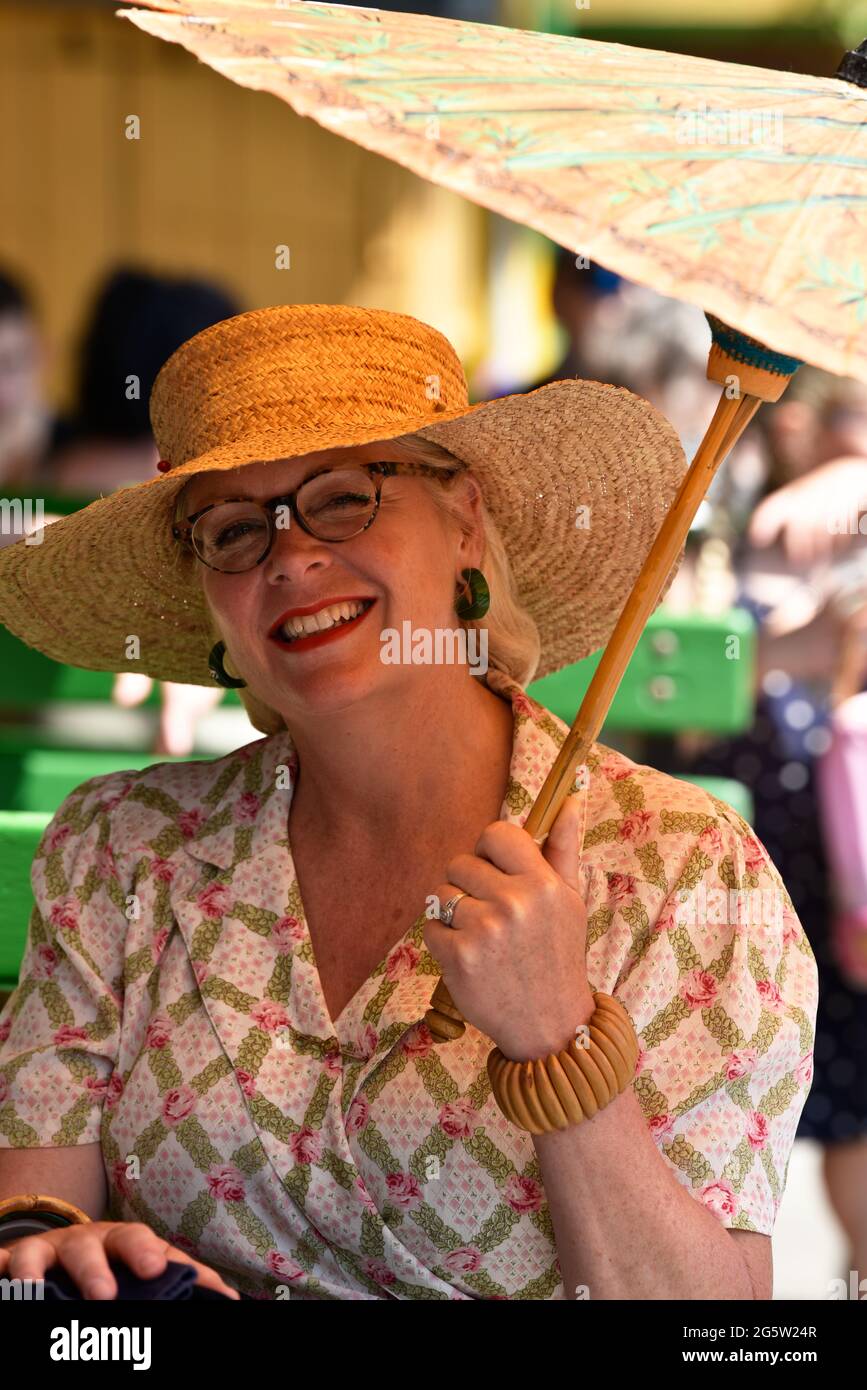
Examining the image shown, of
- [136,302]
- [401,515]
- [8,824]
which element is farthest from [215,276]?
[401,515]

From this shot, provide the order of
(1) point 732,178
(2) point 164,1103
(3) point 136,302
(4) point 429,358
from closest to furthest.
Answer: (1) point 732,178 → (2) point 164,1103 → (4) point 429,358 → (3) point 136,302

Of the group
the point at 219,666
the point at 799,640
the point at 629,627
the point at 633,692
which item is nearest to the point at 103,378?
the point at 799,640

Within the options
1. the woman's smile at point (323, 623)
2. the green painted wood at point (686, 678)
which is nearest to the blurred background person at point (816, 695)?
the green painted wood at point (686, 678)

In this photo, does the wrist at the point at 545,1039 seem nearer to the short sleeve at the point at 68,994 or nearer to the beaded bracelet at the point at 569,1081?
the beaded bracelet at the point at 569,1081

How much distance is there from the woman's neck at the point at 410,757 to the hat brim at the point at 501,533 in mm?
217

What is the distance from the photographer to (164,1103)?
1.80 meters

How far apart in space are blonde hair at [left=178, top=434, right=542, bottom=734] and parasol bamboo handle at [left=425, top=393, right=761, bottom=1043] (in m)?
0.37

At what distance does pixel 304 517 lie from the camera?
1.81m

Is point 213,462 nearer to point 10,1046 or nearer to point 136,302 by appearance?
point 10,1046

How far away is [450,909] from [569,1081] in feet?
0.55

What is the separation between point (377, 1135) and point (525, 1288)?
0.19 meters

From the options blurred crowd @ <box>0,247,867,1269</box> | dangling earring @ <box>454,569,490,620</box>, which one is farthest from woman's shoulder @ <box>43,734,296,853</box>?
blurred crowd @ <box>0,247,867,1269</box>

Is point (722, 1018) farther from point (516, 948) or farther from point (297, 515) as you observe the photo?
point (297, 515)

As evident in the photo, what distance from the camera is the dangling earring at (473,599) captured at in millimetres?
1922
